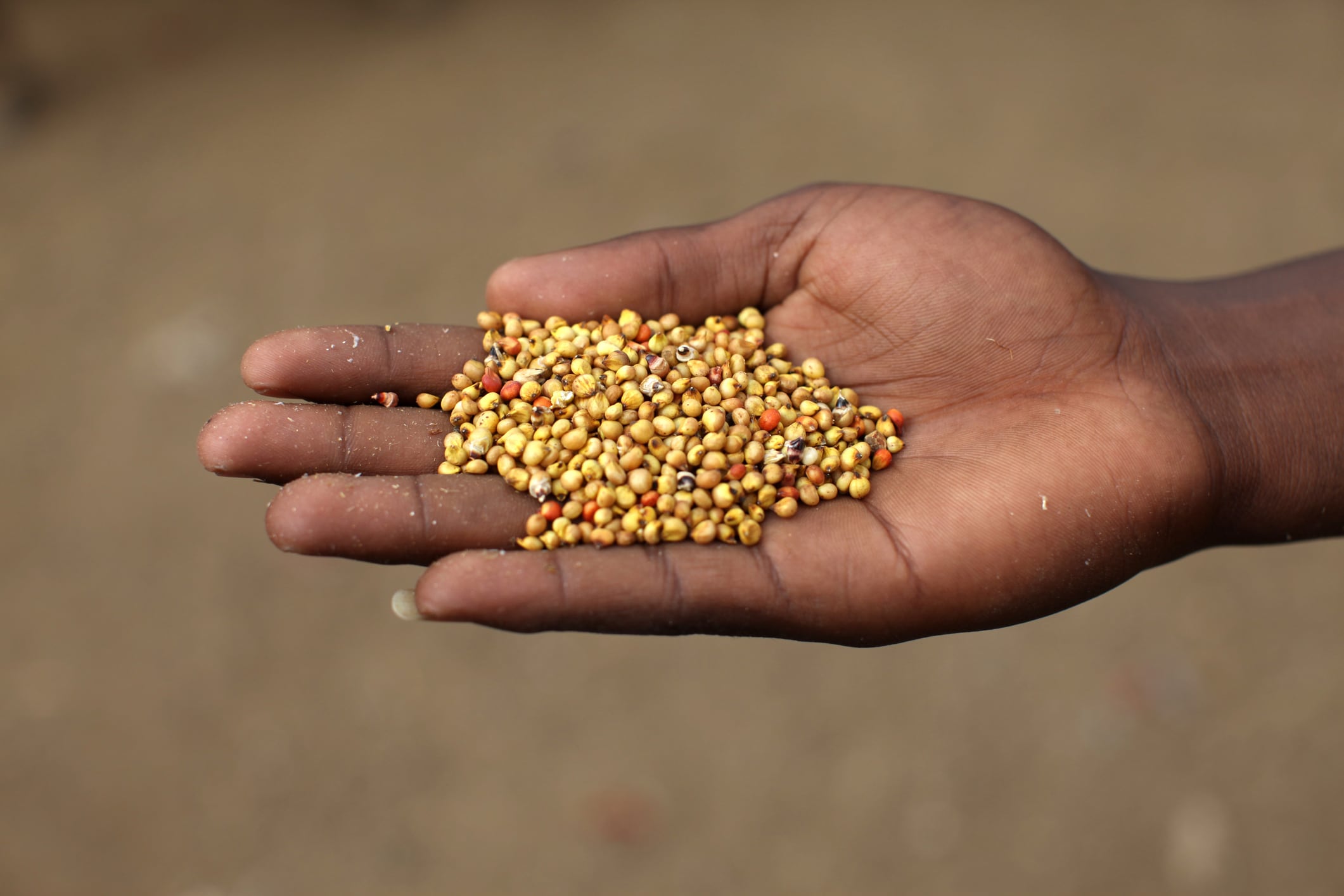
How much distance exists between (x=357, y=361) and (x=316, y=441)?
307mm

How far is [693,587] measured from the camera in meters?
2.31

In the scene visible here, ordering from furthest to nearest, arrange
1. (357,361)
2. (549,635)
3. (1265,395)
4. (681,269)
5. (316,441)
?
(549,635) → (681,269) → (1265,395) → (357,361) → (316,441)

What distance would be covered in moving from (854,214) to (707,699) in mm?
2409

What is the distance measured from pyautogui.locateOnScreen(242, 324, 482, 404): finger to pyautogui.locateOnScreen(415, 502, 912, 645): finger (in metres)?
0.73

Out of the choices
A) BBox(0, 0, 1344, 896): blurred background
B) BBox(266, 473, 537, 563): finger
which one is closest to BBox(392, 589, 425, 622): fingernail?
BBox(266, 473, 537, 563): finger

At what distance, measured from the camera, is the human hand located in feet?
7.54

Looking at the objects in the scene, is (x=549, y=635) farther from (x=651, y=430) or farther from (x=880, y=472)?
(x=880, y=472)

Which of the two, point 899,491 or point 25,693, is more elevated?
point 899,491

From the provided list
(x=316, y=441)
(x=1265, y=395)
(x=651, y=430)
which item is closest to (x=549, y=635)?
(x=651, y=430)

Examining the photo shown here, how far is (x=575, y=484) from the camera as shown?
8.29 feet

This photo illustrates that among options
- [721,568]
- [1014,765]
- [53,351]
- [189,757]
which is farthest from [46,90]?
[1014,765]

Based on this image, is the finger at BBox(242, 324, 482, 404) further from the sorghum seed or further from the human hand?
the sorghum seed

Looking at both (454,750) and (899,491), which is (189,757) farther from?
(899,491)

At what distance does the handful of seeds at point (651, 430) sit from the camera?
98.4 inches
